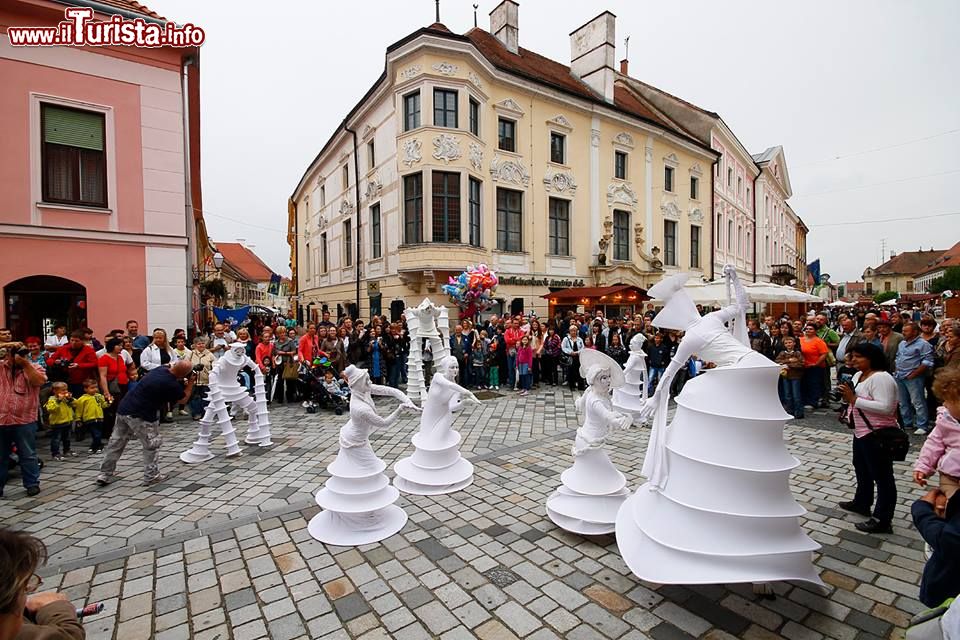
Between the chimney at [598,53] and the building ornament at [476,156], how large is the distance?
9.44m

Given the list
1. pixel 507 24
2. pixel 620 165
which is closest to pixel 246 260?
pixel 507 24

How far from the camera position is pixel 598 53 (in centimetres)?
2322

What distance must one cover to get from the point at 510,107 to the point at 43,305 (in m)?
16.9

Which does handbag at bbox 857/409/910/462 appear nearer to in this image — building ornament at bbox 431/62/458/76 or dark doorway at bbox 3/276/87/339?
dark doorway at bbox 3/276/87/339

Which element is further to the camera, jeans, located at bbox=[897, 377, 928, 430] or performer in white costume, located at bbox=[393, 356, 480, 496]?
jeans, located at bbox=[897, 377, 928, 430]

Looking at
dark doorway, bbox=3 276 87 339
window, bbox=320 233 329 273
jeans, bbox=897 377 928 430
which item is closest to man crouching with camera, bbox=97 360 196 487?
dark doorway, bbox=3 276 87 339

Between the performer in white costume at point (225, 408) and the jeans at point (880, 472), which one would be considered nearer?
the jeans at point (880, 472)

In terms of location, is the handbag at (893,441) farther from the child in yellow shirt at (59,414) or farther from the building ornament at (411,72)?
the building ornament at (411,72)

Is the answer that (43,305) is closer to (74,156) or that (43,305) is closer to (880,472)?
(74,156)

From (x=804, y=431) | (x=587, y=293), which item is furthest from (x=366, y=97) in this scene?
(x=804, y=431)

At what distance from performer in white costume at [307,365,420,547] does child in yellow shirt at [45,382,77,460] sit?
4925 millimetres

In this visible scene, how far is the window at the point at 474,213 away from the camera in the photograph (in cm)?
1803

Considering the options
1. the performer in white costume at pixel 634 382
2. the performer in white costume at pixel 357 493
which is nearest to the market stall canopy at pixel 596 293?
the performer in white costume at pixel 634 382

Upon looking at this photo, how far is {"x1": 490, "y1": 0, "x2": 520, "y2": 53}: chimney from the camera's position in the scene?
21203 mm
